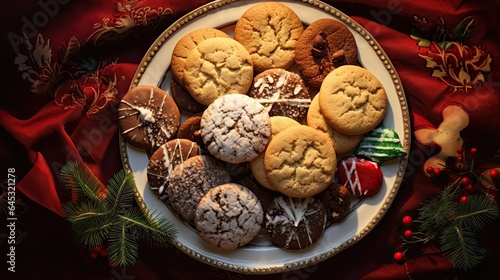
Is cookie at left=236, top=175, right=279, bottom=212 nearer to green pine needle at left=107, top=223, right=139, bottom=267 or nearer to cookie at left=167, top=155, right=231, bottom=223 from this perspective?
cookie at left=167, top=155, right=231, bottom=223

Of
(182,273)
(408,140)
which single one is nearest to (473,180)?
(408,140)

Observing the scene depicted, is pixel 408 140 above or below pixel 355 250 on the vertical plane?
above

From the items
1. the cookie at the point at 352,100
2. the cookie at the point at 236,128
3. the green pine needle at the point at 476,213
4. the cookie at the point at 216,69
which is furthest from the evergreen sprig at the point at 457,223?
the cookie at the point at 216,69

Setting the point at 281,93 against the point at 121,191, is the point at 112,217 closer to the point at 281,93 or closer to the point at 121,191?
the point at 121,191

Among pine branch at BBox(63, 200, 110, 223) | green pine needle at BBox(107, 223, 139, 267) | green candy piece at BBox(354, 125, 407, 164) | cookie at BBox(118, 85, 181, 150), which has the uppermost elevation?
cookie at BBox(118, 85, 181, 150)

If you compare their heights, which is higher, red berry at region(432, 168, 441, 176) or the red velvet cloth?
the red velvet cloth

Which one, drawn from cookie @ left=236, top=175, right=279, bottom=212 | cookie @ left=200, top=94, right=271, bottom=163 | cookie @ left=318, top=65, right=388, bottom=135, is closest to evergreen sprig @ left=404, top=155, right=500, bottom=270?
cookie @ left=318, top=65, right=388, bottom=135

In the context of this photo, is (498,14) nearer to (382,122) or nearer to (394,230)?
(382,122)
